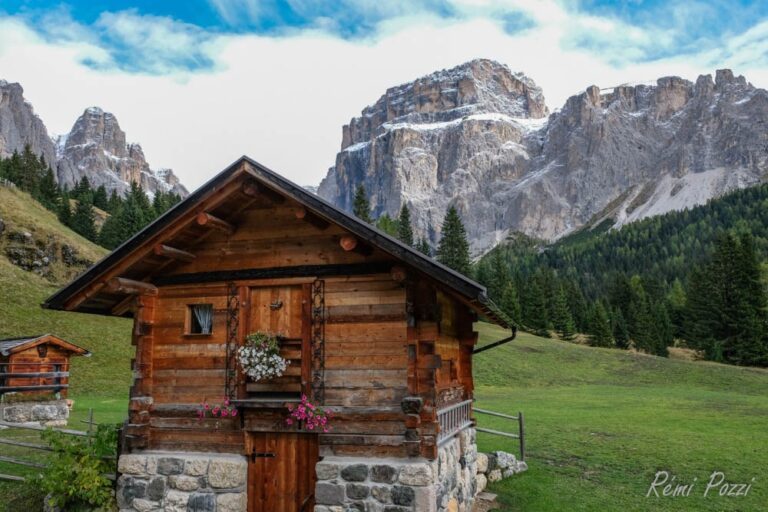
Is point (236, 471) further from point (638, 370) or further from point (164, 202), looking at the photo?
point (164, 202)

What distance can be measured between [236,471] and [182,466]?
1.00 m

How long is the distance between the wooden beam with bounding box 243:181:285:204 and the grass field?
25.5 ft

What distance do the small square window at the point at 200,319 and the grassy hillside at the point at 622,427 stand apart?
7.41 m

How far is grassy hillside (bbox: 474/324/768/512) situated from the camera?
13570 millimetres

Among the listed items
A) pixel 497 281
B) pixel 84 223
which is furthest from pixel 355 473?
pixel 84 223

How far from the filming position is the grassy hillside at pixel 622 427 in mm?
13570

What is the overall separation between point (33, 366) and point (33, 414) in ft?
8.30

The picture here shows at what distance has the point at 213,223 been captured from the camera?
10445mm

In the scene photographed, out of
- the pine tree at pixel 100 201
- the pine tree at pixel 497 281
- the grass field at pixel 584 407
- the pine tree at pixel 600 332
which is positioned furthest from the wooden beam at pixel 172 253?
the pine tree at pixel 100 201

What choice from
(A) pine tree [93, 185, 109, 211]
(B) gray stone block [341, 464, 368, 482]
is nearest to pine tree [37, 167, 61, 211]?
(A) pine tree [93, 185, 109, 211]

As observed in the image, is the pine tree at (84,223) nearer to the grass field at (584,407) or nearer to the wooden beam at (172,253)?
the grass field at (584,407)

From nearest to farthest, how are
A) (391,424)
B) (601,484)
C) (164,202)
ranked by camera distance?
(391,424), (601,484), (164,202)

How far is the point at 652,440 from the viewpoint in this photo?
20.0m

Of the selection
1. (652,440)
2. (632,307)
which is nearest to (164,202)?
(632,307)
